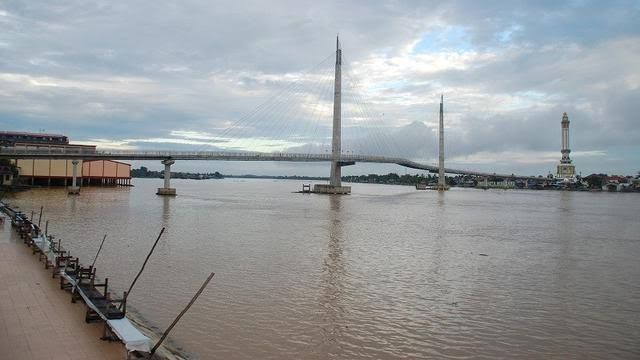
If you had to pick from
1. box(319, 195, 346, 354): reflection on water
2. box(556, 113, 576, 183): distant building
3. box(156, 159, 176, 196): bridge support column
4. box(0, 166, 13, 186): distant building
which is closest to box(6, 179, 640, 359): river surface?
box(319, 195, 346, 354): reflection on water

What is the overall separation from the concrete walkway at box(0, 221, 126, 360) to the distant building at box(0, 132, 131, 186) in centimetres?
6613

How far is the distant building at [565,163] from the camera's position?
180875 millimetres

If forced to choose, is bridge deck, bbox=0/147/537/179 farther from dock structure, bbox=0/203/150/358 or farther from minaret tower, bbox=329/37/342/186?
dock structure, bbox=0/203/150/358

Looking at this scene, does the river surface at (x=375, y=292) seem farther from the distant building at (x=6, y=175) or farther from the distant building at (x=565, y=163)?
the distant building at (x=565, y=163)

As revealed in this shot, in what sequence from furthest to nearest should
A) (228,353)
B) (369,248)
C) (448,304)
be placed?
(369,248) < (448,304) < (228,353)

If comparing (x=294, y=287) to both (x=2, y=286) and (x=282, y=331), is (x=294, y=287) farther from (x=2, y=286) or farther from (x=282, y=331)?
(x=2, y=286)

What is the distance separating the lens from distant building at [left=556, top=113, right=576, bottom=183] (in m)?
181

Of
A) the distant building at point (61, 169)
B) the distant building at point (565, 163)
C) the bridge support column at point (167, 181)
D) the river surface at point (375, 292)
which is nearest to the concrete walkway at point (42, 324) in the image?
the river surface at point (375, 292)

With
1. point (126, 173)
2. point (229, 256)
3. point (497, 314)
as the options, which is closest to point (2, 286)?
point (229, 256)

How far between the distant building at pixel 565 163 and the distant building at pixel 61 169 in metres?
149

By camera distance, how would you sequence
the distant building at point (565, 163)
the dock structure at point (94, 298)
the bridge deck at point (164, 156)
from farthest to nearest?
1. the distant building at point (565, 163)
2. the bridge deck at point (164, 156)
3. the dock structure at point (94, 298)

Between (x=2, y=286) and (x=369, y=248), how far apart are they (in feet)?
52.2

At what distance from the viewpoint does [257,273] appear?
56.9 ft

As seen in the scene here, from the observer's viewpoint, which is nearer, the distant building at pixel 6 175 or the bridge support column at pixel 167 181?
the bridge support column at pixel 167 181
